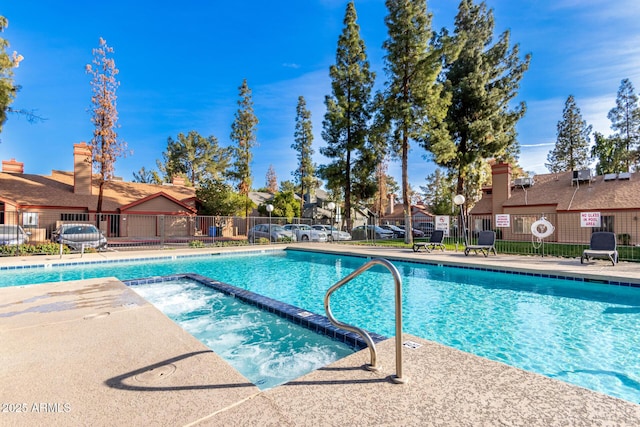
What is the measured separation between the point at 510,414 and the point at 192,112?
37053mm

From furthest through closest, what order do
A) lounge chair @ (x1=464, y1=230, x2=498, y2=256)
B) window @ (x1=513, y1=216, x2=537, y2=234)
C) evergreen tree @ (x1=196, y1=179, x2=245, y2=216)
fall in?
evergreen tree @ (x1=196, y1=179, x2=245, y2=216) → window @ (x1=513, y1=216, x2=537, y2=234) → lounge chair @ (x1=464, y1=230, x2=498, y2=256)

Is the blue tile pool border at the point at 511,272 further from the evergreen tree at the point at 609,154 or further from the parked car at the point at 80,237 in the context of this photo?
the evergreen tree at the point at 609,154

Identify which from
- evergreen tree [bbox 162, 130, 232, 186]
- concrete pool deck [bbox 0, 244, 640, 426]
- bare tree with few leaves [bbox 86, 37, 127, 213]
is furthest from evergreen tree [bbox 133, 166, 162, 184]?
concrete pool deck [bbox 0, 244, 640, 426]

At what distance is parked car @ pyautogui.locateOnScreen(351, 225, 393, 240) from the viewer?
949 inches

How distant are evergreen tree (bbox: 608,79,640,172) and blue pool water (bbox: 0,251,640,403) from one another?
3288cm

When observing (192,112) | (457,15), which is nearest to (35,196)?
(192,112)

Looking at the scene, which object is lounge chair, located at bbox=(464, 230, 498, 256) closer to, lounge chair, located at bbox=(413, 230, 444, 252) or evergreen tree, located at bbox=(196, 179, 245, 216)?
lounge chair, located at bbox=(413, 230, 444, 252)

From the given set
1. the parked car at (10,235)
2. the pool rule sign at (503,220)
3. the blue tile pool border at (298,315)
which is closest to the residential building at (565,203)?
the pool rule sign at (503,220)

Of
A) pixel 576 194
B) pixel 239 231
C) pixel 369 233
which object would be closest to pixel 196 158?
pixel 239 231

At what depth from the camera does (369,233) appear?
83.1 feet

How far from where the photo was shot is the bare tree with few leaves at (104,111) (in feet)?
65.3

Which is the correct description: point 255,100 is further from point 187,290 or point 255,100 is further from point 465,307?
point 465,307

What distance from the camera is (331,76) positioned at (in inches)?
926

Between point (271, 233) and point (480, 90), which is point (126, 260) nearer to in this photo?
point (271, 233)
